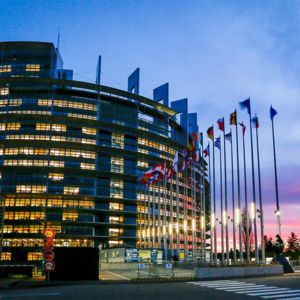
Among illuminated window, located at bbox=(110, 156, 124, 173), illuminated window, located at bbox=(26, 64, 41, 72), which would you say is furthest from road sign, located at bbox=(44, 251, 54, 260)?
illuminated window, located at bbox=(26, 64, 41, 72)

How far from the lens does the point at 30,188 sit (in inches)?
4112

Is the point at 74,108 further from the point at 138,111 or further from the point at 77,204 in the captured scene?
the point at 77,204

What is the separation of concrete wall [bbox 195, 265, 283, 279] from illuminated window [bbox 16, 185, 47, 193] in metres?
74.5

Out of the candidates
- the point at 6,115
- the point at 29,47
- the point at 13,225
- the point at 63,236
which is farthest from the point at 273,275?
the point at 29,47

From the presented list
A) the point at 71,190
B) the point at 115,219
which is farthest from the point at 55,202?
the point at 115,219

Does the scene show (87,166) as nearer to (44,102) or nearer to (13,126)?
(44,102)

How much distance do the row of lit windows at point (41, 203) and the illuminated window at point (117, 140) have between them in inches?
690

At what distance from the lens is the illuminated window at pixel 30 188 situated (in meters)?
104

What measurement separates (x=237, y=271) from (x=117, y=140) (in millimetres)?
80637

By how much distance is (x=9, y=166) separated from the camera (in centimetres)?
10500

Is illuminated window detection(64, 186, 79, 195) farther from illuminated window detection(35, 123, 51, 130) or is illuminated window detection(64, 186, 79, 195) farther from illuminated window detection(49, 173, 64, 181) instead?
illuminated window detection(35, 123, 51, 130)

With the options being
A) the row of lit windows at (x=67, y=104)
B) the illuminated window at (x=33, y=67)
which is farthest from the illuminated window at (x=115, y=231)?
the illuminated window at (x=33, y=67)

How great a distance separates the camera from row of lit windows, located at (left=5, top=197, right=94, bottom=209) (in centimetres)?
10325

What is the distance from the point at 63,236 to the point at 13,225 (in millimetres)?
13043
